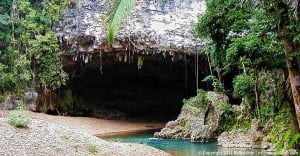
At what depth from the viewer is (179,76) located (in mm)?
25516

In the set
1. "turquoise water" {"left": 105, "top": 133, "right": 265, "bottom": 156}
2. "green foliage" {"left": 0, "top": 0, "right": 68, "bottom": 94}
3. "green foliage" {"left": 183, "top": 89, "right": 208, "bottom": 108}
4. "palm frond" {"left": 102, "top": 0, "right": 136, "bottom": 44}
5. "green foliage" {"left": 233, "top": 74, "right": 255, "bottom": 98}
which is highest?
"green foliage" {"left": 0, "top": 0, "right": 68, "bottom": 94}

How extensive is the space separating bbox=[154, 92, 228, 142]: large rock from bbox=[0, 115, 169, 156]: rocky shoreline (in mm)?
5723

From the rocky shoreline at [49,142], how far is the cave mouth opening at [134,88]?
13800 millimetres

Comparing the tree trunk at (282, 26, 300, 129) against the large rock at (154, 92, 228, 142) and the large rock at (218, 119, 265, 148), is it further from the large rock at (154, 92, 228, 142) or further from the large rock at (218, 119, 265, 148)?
the large rock at (154, 92, 228, 142)

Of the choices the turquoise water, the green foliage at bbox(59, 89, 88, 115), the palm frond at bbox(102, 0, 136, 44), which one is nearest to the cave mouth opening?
the green foliage at bbox(59, 89, 88, 115)

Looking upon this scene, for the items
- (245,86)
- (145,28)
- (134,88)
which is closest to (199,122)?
(245,86)

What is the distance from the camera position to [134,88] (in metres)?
26.9

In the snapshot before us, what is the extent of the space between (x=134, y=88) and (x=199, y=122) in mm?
11590

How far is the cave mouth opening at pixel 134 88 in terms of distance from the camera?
2419 cm

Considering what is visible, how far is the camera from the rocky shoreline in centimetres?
757

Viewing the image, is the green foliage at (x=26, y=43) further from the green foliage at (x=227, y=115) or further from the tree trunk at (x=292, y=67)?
the tree trunk at (x=292, y=67)

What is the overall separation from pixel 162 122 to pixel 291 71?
1942 cm

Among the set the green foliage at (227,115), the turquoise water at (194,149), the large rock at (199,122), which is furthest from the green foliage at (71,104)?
the green foliage at (227,115)

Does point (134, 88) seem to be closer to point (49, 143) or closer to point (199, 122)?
point (199, 122)
